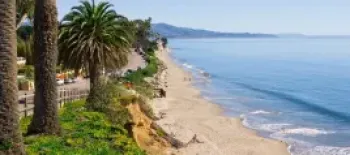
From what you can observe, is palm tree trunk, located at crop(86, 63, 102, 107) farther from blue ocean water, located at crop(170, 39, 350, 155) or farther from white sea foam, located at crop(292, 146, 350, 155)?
white sea foam, located at crop(292, 146, 350, 155)

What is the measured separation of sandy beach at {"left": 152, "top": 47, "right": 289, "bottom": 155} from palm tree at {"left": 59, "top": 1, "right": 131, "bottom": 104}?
5.10 m

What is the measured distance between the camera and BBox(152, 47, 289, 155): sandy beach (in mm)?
26547

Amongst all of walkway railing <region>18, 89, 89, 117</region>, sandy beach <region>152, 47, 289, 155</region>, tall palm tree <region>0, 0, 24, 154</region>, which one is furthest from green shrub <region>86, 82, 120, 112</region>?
tall palm tree <region>0, 0, 24, 154</region>

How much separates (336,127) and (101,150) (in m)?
31.6

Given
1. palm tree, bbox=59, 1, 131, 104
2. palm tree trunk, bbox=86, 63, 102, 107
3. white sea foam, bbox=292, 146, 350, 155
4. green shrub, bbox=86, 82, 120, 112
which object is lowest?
white sea foam, bbox=292, 146, 350, 155

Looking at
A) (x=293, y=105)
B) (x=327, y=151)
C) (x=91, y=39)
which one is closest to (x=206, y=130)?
(x=327, y=151)

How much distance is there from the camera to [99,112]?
21.6m

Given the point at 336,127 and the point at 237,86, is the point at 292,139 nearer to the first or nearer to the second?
the point at 336,127

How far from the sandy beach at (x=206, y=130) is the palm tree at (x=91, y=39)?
16.7ft

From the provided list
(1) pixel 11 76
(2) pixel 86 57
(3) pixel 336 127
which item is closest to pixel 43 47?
(1) pixel 11 76

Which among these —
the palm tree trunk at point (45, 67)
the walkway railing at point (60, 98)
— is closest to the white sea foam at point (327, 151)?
the walkway railing at point (60, 98)

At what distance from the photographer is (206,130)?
1361 inches

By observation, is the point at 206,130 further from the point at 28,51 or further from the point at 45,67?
the point at 28,51

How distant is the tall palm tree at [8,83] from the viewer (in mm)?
10414
